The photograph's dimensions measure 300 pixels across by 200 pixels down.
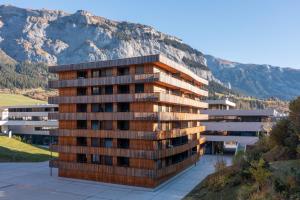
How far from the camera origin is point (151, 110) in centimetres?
3697

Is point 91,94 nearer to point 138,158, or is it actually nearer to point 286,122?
point 138,158

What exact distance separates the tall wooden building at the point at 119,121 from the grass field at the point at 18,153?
60.4 ft

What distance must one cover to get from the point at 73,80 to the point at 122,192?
16.2 m

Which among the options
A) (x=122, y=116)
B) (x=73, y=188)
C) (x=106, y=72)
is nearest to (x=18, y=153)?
(x=73, y=188)

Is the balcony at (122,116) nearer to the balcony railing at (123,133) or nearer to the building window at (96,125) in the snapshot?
the building window at (96,125)

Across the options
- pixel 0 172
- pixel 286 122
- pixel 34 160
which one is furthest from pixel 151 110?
pixel 34 160

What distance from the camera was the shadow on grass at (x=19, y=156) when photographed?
5712cm

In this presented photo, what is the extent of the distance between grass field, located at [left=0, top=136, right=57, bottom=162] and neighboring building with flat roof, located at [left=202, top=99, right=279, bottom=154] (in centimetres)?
3591

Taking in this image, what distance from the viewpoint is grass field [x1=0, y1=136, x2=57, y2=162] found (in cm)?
5744

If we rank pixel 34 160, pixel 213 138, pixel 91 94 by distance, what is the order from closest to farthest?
1. pixel 91 94
2. pixel 34 160
3. pixel 213 138

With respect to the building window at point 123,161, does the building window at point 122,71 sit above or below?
above

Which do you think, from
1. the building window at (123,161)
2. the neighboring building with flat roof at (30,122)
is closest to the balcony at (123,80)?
the building window at (123,161)

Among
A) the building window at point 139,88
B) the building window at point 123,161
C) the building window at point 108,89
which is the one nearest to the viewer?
the building window at point 139,88

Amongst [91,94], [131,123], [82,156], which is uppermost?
[91,94]
